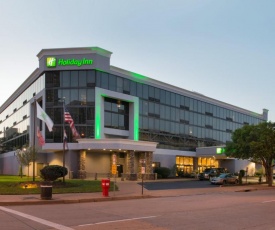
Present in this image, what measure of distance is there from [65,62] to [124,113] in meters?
12.1

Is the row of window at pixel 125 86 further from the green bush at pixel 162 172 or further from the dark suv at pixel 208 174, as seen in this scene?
the dark suv at pixel 208 174

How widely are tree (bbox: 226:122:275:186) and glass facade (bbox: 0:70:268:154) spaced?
19061mm

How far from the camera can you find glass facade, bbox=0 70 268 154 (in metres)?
55.2

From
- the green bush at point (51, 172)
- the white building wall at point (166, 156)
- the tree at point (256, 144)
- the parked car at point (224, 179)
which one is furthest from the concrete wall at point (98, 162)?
the green bush at point (51, 172)

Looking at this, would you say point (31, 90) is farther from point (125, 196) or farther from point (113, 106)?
point (125, 196)

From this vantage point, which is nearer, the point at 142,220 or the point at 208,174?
the point at 142,220

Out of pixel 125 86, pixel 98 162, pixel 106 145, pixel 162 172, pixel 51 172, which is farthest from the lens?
pixel 125 86

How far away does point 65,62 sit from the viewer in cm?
5562

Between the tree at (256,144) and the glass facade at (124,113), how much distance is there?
1906cm

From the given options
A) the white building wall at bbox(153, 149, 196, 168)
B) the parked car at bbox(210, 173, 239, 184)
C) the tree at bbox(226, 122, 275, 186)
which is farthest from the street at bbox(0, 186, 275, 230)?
the white building wall at bbox(153, 149, 196, 168)

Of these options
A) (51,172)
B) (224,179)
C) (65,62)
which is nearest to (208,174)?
(224,179)

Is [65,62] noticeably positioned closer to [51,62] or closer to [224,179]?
[51,62]

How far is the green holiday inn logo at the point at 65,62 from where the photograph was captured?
181 ft

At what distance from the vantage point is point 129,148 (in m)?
52.0
